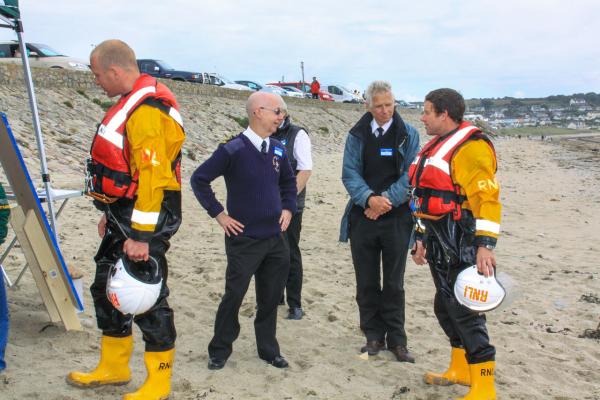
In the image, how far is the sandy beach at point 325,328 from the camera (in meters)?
3.99

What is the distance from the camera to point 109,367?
→ 3812 millimetres

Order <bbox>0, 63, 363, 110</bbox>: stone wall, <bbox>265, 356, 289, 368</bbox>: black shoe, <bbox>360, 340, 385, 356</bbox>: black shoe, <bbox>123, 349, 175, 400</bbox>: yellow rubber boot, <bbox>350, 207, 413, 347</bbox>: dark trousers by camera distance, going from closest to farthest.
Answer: <bbox>123, 349, 175, 400</bbox>: yellow rubber boot → <bbox>265, 356, 289, 368</bbox>: black shoe → <bbox>350, 207, 413, 347</bbox>: dark trousers → <bbox>360, 340, 385, 356</bbox>: black shoe → <bbox>0, 63, 363, 110</bbox>: stone wall

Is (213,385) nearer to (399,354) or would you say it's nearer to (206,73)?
(399,354)

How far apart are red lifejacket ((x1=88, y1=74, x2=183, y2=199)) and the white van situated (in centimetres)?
3803

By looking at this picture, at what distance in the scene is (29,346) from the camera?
4.30 m

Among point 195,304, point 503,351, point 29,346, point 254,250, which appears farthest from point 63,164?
point 503,351

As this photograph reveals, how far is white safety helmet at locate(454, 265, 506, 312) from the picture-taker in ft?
11.4

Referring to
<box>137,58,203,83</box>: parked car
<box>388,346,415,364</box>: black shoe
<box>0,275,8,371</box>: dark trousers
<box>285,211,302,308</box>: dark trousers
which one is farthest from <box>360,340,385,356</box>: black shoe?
<box>137,58,203,83</box>: parked car

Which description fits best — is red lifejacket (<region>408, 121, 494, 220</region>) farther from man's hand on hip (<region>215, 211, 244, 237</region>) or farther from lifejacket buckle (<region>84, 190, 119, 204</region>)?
lifejacket buckle (<region>84, 190, 119, 204</region>)

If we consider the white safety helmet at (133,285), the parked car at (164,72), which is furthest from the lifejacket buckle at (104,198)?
the parked car at (164,72)

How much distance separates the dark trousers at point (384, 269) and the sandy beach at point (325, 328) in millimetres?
245

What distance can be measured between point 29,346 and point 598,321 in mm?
4910

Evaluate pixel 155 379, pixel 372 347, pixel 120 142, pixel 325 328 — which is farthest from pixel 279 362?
pixel 120 142

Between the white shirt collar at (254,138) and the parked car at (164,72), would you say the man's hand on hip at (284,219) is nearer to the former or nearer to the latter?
the white shirt collar at (254,138)
